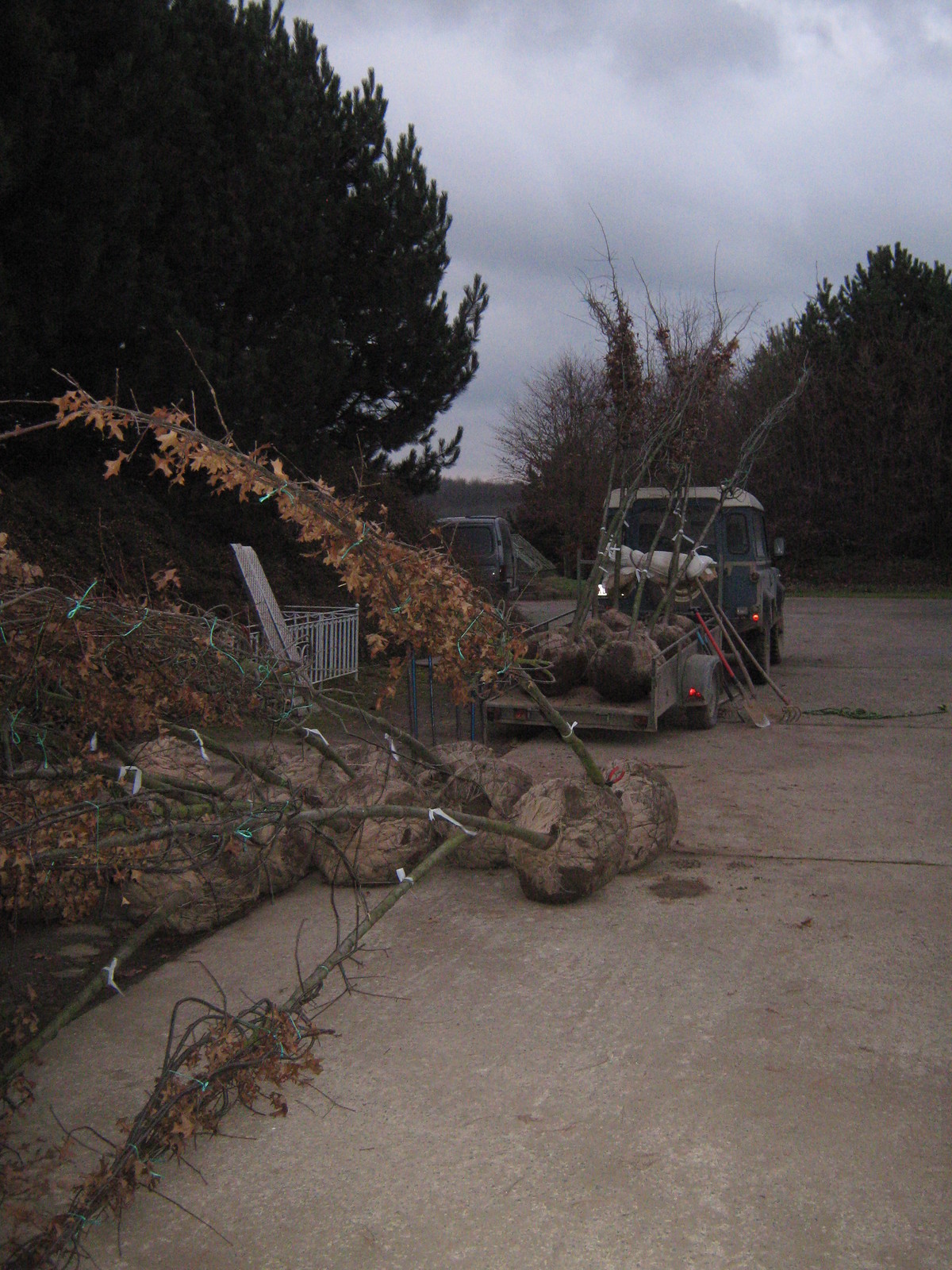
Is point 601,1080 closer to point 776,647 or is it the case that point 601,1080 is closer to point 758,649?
point 758,649

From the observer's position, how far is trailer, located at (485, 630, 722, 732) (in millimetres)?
9742

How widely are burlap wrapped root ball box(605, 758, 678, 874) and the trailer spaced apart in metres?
2.60

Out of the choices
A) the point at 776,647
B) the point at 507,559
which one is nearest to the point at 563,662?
the point at 776,647

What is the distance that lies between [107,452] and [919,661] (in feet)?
37.2

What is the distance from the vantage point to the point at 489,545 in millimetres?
21125

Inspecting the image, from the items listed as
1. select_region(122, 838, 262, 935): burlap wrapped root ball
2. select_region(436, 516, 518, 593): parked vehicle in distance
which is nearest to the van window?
select_region(436, 516, 518, 593): parked vehicle in distance

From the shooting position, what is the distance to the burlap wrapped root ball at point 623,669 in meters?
9.67

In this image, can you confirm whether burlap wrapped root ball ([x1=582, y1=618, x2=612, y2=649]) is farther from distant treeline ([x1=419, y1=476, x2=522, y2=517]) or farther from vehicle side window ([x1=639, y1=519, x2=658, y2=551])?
distant treeline ([x1=419, y1=476, x2=522, y2=517])

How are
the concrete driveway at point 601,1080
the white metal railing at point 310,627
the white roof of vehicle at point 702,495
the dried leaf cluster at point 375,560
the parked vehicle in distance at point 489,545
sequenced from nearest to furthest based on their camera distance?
the concrete driveway at point 601,1080 < the dried leaf cluster at point 375,560 < the white metal railing at point 310,627 < the white roof of vehicle at point 702,495 < the parked vehicle in distance at point 489,545

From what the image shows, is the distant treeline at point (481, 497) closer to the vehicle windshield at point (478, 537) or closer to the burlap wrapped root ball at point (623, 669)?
the vehicle windshield at point (478, 537)

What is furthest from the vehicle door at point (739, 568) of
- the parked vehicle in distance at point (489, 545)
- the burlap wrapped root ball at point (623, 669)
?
the parked vehicle in distance at point (489, 545)

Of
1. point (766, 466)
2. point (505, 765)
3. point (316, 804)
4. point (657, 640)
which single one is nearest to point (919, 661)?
point (657, 640)

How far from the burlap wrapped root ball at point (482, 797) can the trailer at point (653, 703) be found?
2.78m

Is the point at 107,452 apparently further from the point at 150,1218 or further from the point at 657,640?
the point at 150,1218
